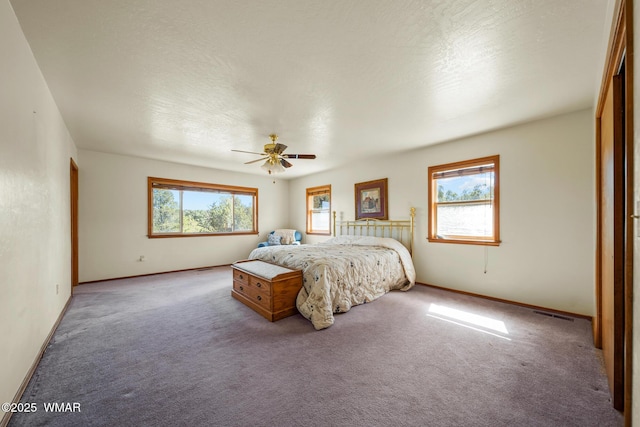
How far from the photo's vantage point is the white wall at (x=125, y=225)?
4.66 m

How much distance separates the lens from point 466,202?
4.04 metres

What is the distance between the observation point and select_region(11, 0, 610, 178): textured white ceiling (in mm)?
1591

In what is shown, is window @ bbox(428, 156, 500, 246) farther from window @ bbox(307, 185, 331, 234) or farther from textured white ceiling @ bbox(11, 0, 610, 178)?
window @ bbox(307, 185, 331, 234)

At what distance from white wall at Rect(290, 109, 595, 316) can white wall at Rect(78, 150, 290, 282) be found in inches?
204

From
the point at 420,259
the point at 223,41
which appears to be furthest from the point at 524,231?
the point at 223,41

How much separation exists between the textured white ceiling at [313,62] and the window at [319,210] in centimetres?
303

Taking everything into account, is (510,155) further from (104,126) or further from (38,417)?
(104,126)

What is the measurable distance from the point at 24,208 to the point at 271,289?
2184 millimetres

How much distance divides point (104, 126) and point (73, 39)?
2058 mm

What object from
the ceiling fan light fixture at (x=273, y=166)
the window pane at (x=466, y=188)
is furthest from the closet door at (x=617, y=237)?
the ceiling fan light fixture at (x=273, y=166)

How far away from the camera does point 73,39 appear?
1.82m

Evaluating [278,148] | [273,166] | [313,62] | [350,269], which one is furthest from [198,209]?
[313,62]

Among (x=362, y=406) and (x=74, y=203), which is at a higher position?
(x=74, y=203)

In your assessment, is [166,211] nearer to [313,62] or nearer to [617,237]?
[313,62]
